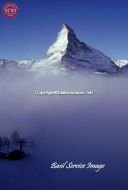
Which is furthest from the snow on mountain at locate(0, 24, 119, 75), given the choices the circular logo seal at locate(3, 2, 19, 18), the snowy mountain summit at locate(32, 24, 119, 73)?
the circular logo seal at locate(3, 2, 19, 18)

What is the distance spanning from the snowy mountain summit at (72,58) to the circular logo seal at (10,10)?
29.1 inches

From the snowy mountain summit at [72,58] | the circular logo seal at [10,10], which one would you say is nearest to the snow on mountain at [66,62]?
the snowy mountain summit at [72,58]

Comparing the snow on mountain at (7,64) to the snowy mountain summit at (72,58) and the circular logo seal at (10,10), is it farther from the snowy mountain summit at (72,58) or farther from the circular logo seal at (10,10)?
the circular logo seal at (10,10)

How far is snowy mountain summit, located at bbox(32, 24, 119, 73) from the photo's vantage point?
9.35m

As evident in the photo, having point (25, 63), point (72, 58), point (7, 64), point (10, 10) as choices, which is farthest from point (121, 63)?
point (10, 10)

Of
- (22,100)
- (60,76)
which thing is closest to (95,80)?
(60,76)

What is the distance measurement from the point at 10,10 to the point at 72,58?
1186 millimetres

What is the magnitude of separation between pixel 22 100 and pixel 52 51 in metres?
0.86

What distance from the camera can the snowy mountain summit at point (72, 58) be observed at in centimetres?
935

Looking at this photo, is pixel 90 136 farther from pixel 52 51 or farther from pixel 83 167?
pixel 52 51

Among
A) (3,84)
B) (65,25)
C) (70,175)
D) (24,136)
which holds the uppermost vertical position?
(65,25)

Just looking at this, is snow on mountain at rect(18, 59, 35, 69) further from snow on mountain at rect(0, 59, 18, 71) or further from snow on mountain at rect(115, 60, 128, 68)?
snow on mountain at rect(115, 60, 128, 68)

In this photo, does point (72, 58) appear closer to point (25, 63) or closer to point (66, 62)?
point (66, 62)

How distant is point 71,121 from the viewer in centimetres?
938
